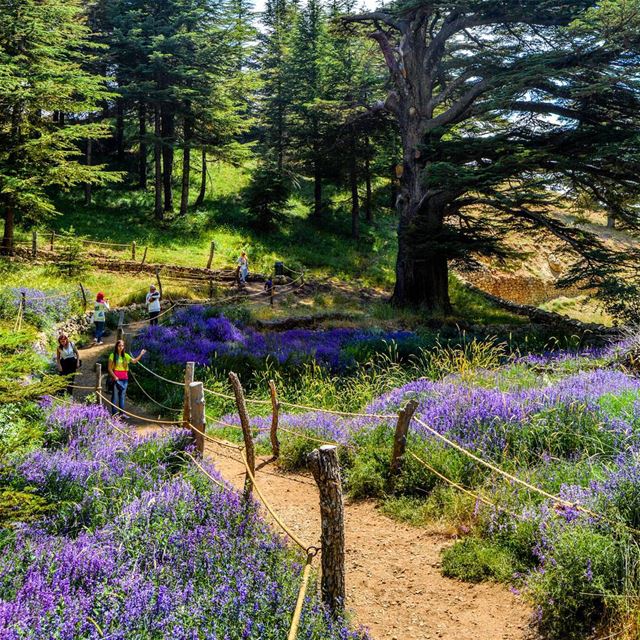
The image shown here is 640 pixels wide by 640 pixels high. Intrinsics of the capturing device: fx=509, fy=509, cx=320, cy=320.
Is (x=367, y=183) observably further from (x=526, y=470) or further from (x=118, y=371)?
(x=526, y=470)

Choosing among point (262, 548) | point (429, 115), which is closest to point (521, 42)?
point (429, 115)

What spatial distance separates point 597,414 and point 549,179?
12070 mm

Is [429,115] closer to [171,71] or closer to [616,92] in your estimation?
[616,92]

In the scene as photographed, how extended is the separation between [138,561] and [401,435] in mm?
3331

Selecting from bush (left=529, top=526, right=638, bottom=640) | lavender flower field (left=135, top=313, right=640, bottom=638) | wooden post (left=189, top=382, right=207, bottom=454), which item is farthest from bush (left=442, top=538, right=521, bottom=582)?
wooden post (left=189, top=382, right=207, bottom=454)

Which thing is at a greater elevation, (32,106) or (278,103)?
(278,103)

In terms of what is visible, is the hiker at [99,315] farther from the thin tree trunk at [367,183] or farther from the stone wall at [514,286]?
the stone wall at [514,286]

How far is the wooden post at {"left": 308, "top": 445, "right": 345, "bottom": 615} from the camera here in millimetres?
3895

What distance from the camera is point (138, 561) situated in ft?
13.1

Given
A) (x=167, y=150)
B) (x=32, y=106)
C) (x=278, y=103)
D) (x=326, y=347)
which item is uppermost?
(x=278, y=103)

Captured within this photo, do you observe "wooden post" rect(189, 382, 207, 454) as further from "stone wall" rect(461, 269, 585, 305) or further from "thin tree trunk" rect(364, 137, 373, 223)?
"thin tree trunk" rect(364, 137, 373, 223)

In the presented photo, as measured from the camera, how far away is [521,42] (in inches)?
681

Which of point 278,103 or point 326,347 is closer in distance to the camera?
point 326,347

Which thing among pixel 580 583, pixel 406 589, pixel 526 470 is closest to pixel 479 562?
pixel 406 589
